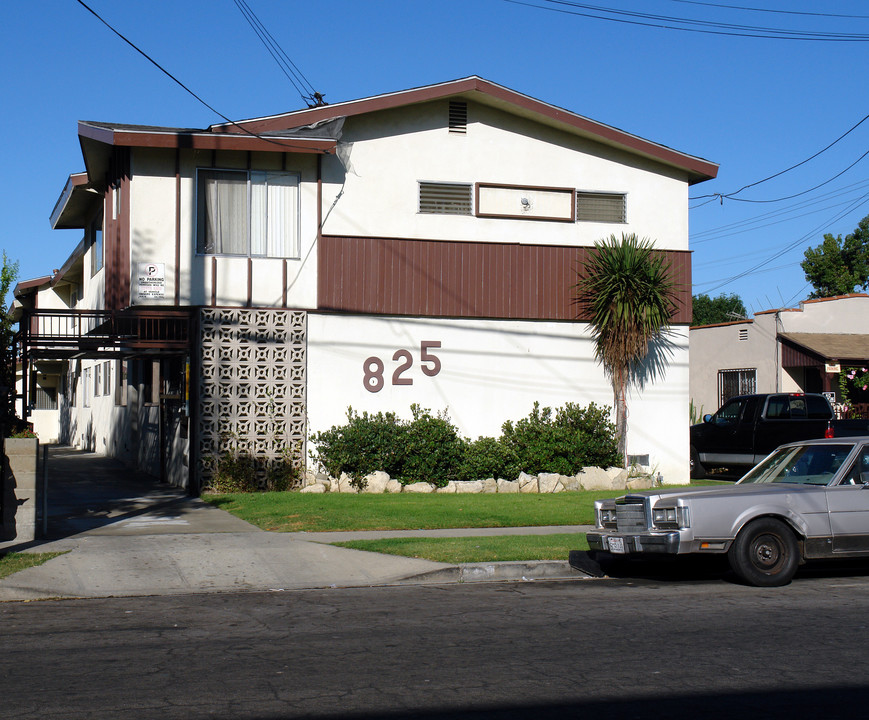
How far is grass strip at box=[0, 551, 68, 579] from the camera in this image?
10.7m

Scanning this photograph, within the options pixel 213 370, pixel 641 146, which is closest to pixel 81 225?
pixel 213 370

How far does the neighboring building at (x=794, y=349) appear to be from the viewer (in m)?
28.9

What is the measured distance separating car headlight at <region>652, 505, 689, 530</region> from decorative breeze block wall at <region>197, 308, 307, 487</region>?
9.84m

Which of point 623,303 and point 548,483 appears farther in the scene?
point 623,303

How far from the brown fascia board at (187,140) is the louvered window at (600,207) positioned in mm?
5593

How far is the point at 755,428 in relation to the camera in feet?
73.3

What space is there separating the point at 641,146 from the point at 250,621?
1515cm

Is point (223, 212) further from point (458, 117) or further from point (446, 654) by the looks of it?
point (446, 654)

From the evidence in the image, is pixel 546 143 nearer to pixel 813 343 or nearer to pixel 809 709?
pixel 813 343

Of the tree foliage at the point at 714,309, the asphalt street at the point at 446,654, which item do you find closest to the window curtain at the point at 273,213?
the asphalt street at the point at 446,654

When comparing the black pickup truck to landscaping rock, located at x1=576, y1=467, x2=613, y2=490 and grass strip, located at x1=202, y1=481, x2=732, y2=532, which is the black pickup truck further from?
grass strip, located at x1=202, y1=481, x2=732, y2=532

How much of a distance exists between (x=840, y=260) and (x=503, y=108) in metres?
39.0

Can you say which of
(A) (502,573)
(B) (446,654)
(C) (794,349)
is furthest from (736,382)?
(B) (446,654)

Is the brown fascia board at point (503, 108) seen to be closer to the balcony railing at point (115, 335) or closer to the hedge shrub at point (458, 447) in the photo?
the balcony railing at point (115, 335)
